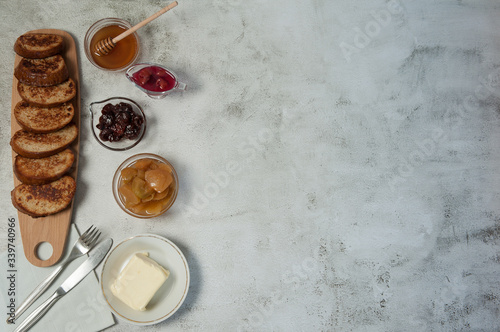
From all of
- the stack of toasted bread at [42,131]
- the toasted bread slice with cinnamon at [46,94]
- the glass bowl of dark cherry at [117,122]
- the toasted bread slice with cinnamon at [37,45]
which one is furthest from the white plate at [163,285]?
the toasted bread slice with cinnamon at [37,45]

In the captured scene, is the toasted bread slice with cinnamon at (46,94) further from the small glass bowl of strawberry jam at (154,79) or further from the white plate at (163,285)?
the white plate at (163,285)

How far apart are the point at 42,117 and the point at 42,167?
26 cm

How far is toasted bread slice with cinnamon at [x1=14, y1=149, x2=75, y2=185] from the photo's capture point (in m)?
1.93

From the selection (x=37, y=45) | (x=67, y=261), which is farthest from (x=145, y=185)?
(x=37, y=45)

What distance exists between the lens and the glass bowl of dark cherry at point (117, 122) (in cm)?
197

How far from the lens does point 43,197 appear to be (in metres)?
1.95

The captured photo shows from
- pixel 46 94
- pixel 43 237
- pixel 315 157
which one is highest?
pixel 46 94

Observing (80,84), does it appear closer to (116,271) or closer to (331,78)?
(116,271)

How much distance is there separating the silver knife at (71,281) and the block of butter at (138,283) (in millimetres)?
188

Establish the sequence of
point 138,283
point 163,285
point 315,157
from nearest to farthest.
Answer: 1. point 138,283
2. point 163,285
3. point 315,157

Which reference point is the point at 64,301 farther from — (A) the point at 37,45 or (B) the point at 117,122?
(A) the point at 37,45

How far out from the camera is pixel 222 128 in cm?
216

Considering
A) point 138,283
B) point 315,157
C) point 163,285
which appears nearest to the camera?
point 138,283

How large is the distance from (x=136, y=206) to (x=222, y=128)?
64cm
